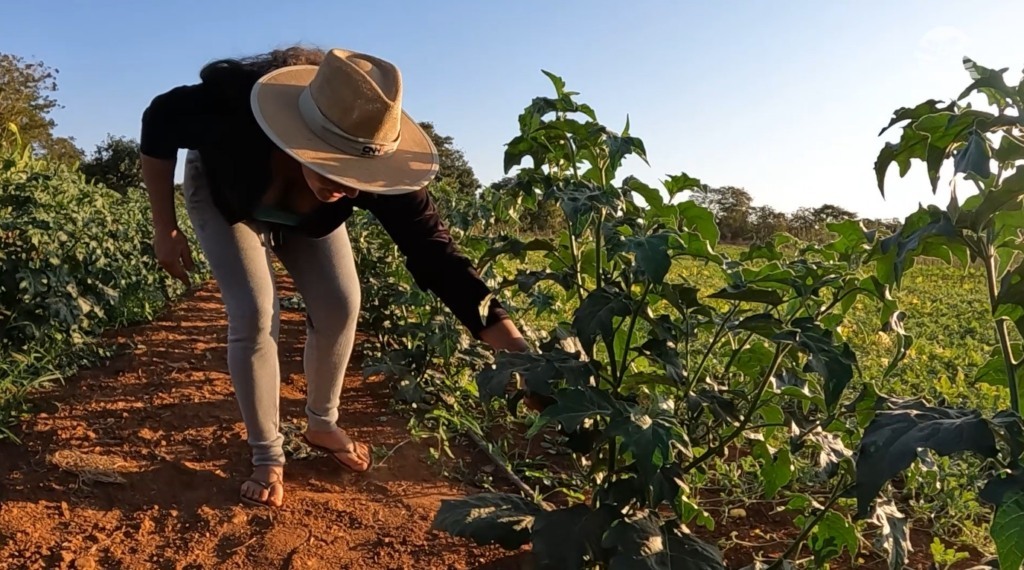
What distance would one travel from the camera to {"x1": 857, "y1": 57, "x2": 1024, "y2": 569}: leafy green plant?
1.06m

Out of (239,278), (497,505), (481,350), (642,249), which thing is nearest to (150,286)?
(481,350)

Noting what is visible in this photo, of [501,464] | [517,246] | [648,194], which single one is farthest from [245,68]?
[501,464]

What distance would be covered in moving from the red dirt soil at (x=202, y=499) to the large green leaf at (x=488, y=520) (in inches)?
13.9

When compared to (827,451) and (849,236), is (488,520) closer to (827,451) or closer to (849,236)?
(827,451)

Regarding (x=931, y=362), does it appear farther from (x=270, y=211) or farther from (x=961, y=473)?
(x=270, y=211)

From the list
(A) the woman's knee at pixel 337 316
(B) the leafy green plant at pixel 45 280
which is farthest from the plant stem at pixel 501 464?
(B) the leafy green plant at pixel 45 280

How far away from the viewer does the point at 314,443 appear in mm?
2654

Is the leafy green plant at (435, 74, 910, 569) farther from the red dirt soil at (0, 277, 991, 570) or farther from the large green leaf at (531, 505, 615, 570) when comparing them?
the red dirt soil at (0, 277, 991, 570)

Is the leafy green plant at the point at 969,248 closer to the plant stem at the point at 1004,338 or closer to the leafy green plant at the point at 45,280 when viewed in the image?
the plant stem at the point at 1004,338

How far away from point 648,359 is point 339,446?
1.28 meters

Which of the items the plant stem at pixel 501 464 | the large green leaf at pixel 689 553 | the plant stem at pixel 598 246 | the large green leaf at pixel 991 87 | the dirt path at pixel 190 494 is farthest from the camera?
the plant stem at pixel 501 464

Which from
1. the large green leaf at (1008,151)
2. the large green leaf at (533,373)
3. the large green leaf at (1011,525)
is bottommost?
the large green leaf at (1011,525)

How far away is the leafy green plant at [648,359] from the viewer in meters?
1.49

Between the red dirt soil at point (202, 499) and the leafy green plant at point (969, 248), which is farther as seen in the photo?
the red dirt soil at point (202, 499)
